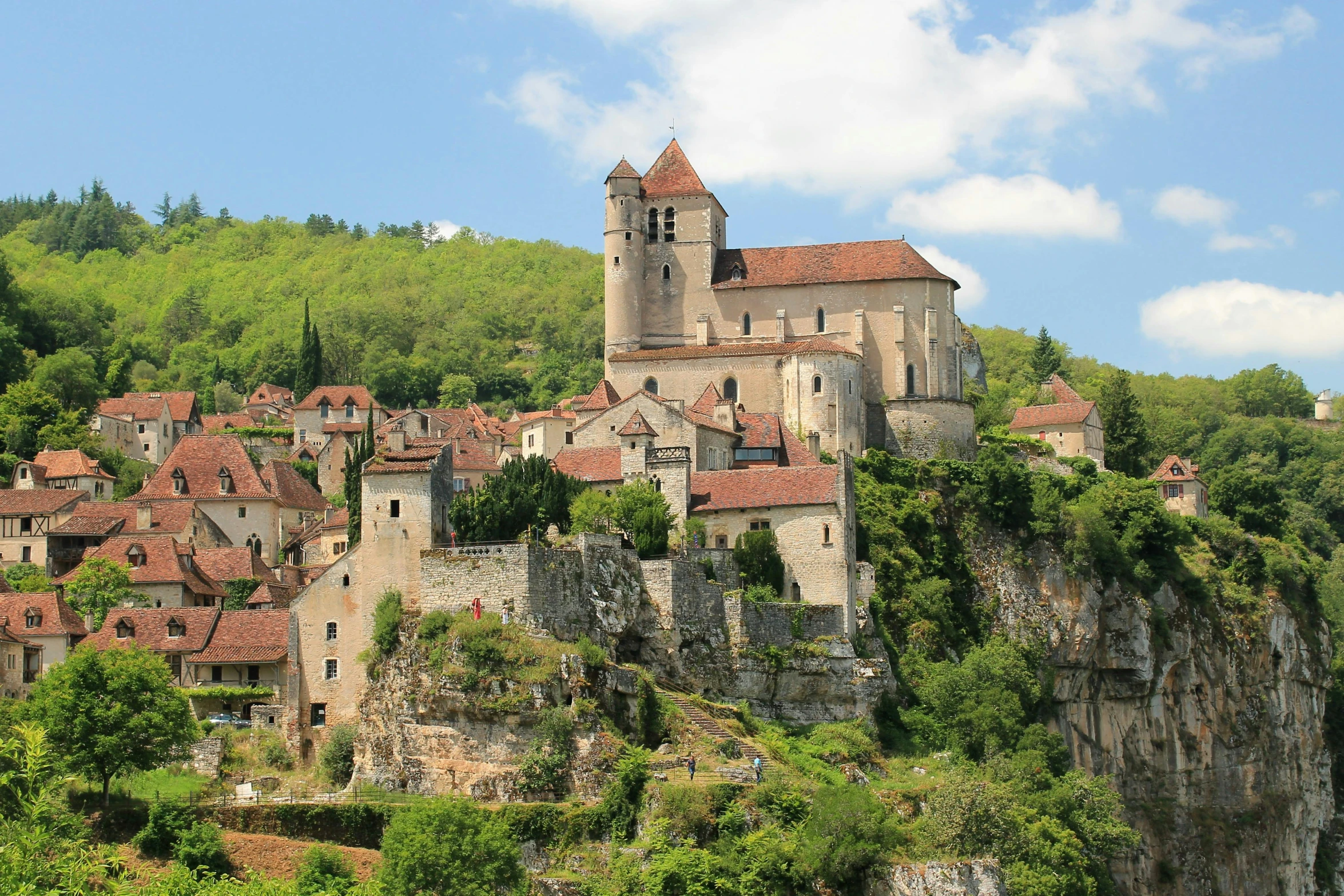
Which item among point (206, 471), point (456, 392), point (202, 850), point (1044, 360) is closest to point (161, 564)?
point (206, 471)

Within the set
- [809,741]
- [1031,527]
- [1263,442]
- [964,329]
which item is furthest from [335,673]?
[1263,442]

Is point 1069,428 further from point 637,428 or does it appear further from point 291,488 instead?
point 291,488

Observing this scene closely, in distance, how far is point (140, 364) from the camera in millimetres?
138750

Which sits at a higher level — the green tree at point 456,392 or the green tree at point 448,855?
the green tree at point 456,392

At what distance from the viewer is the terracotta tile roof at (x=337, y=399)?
113062 mm

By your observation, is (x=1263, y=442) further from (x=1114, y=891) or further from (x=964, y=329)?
(x=1114, y=891)

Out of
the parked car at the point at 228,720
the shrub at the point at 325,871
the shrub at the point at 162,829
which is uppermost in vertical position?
the parked car at the point at 228,720

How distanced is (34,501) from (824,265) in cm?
4236

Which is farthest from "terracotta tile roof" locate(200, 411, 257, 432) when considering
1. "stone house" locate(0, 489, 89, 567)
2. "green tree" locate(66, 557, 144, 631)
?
"green tree" locate(66, 557, 144, 631)

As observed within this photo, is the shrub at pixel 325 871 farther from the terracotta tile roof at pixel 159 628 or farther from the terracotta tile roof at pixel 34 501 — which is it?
the terracotta tile roof at pixel 34 501

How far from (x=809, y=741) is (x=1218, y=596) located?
38.6m

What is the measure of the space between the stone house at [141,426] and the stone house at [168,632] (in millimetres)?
40519

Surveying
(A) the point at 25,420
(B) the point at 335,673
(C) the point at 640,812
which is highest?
(A) the point at 25,420

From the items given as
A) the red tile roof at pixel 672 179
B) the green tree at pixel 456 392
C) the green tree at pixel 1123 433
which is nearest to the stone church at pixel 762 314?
the red tile roof at pixel 672 179
